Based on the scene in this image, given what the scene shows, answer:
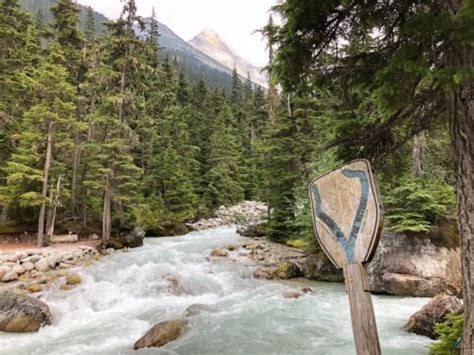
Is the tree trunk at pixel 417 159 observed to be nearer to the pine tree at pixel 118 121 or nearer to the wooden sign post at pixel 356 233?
the wooden sign post at pixel 356 233

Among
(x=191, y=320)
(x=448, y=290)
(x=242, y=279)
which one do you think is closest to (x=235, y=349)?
(x=191, y=320)

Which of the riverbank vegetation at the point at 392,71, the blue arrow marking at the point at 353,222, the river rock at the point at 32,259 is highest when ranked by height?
the riverbank vegetation at the point at 392,71

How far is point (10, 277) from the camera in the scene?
11633 millimetres

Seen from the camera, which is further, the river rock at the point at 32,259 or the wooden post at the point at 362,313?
the river rock at the point at 32,259

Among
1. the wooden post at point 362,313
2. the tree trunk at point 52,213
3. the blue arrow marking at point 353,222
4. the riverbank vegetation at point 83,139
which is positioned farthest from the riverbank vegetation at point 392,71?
the tree trunk at point 52,213

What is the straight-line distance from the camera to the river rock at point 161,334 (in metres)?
7.16

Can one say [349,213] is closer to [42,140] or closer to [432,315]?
[432,315]

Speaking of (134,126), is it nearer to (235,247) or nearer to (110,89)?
(110,89)

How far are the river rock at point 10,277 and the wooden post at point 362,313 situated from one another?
41.6ft

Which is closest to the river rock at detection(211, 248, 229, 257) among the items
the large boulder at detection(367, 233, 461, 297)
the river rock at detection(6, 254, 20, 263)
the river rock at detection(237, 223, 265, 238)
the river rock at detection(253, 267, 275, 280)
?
the river rock at detection(253, 267, 275, 280)

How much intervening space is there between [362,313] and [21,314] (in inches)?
342

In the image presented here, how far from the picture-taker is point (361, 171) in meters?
2.16

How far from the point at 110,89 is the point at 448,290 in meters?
19.3

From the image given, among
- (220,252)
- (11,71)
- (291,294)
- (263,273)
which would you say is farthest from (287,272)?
(11,71)
